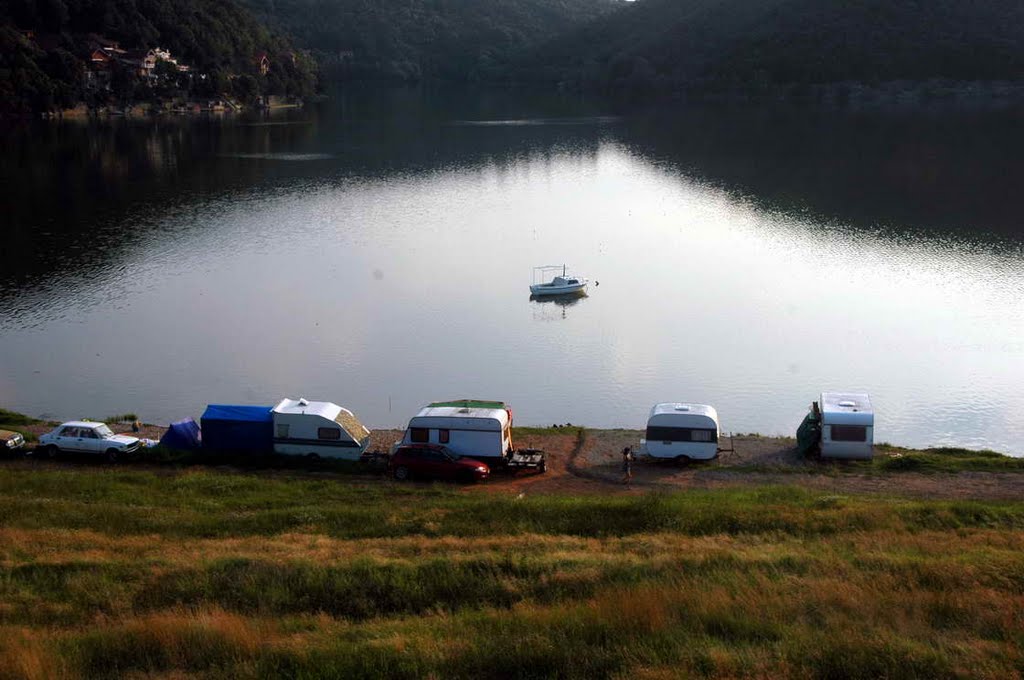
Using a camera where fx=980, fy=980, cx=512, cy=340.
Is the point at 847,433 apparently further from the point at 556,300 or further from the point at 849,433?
the point at 556,300

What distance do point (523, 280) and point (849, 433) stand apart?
95.0 ft

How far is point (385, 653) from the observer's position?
11094 millimetres

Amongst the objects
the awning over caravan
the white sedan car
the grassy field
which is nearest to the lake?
the white sedan car

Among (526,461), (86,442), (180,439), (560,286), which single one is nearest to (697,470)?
(526,461)

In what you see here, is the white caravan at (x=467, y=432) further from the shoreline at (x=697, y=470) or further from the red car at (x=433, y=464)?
the shoreline at (x=697, y=470)

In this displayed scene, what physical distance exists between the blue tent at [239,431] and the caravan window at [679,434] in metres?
9.95

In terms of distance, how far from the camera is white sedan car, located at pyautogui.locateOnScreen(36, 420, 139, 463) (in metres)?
25.2

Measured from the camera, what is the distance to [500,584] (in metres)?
14.2

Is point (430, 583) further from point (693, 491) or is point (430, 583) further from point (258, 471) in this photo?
point (258, 471)

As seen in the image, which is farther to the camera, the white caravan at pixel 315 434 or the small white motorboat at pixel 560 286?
the small white motorboat at pixel 560 286

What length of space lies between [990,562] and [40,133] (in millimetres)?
112816

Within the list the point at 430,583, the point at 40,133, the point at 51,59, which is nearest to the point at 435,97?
the point at 51,59

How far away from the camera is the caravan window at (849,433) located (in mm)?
25094

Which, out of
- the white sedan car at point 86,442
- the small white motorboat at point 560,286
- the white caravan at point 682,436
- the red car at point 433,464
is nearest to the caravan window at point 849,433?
the white caravan at point 682,436
